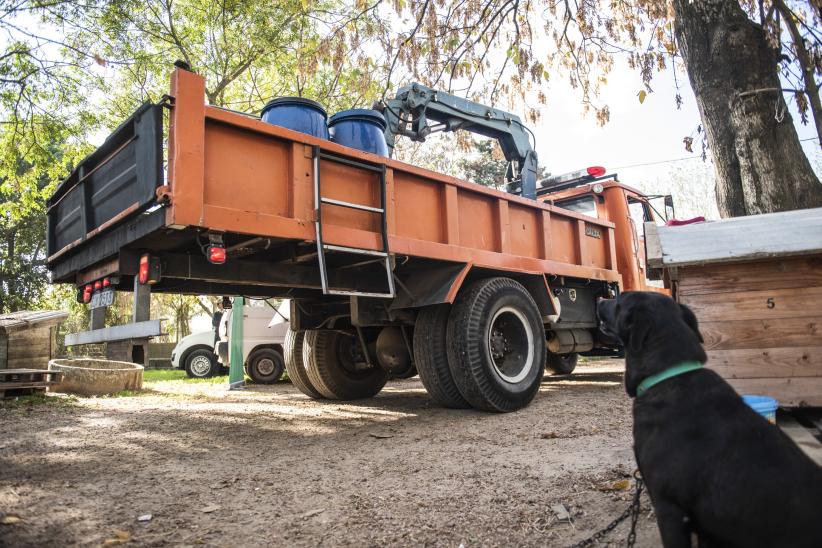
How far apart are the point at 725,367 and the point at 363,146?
127 inches

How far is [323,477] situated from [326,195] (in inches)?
80.0

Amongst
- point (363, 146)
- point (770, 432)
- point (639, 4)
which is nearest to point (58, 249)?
point (363, 146)

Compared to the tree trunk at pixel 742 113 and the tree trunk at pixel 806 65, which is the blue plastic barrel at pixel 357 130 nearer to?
the tree trunk at pixel 742 113

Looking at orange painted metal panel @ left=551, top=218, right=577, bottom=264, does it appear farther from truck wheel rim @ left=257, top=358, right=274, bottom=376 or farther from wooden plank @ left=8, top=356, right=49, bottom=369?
wooden plank @ left=8, top=356, right=49, bottom=369

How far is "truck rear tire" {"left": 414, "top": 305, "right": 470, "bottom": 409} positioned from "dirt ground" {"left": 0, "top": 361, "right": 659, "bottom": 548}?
0.26 m

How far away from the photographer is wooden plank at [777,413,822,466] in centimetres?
217

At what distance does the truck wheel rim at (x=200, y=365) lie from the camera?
44.1ft

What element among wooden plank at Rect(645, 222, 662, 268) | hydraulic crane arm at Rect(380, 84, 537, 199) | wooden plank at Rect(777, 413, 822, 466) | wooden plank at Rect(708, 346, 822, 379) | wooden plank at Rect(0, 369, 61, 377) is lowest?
wooden plank at Rect(777, 413, 822, 466)

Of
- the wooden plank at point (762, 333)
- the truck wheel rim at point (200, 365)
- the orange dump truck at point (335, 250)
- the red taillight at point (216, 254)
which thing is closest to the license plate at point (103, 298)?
the orange dump truck at point (335, 250)

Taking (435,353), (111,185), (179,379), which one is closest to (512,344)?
(435,353)

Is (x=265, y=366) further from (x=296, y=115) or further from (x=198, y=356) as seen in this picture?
(x=296, y=115)

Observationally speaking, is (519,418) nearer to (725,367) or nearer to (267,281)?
(725,367)

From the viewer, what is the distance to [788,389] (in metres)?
2.80

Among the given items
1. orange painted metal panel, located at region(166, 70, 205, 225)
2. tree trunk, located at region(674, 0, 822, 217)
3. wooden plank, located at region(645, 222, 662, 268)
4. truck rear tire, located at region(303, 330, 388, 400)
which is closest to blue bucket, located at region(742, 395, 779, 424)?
wooden plank, located at region(645, 222, 662, 268)
